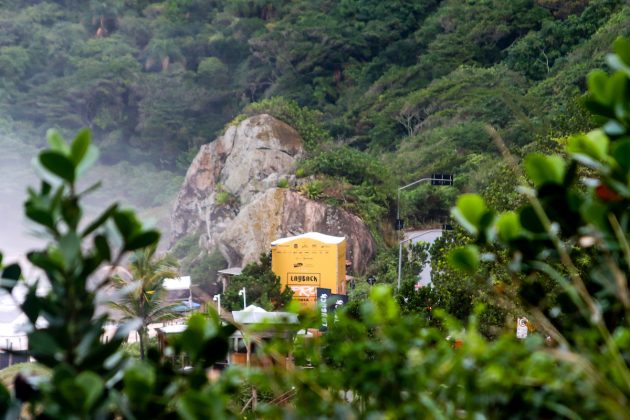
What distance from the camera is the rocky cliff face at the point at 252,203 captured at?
903 inches

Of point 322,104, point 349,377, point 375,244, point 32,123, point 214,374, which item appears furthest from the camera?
point 32,123

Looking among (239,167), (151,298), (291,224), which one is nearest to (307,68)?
(239,167)

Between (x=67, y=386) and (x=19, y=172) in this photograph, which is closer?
(x=67, y=386)

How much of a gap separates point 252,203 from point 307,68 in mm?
16208

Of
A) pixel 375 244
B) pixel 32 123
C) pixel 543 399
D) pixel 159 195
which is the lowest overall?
pixel 543 399

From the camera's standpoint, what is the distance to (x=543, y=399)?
3.35 ft

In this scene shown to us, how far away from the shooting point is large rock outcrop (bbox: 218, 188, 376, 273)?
2284 cm

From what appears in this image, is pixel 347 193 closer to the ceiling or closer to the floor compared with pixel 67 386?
closer to the ceiling

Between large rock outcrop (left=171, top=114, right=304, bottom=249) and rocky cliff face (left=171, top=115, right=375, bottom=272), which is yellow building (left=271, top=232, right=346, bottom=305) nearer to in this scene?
rocky cliff face (left=171, top=115, right=375, bottom=272)

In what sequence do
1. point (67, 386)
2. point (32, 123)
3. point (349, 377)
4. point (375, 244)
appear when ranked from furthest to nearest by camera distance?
1. point (32, 123)
2. point (375, 244)
3. point (349, 377)
4. point (67, 386)

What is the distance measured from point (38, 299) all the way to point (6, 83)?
42.3 meters

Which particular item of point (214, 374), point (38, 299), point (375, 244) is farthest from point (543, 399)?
point (375, 244)

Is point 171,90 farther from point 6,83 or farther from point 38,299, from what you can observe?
point 38,299

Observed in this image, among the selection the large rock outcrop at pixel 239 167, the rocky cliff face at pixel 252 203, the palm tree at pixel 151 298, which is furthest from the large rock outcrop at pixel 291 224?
the palm tree at pixel 151 298
